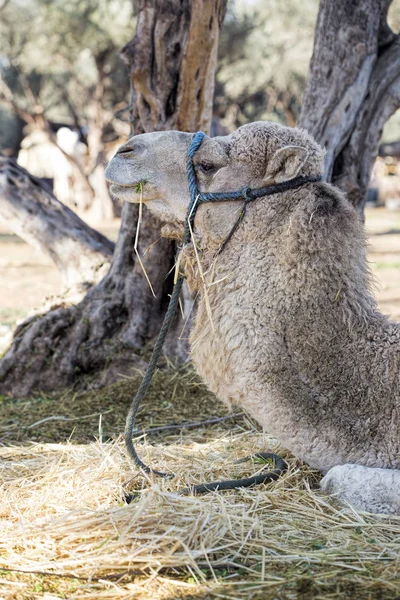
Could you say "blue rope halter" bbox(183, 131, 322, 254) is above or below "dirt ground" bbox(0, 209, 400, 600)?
above

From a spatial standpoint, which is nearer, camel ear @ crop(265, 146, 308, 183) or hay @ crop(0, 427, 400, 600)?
hay @ crop(0, 427, 400, 600)

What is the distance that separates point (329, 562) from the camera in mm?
2717

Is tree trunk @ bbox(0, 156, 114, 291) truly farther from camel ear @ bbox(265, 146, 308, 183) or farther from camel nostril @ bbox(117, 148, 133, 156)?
camel ear @ bbox(265, 146, 308, 183)

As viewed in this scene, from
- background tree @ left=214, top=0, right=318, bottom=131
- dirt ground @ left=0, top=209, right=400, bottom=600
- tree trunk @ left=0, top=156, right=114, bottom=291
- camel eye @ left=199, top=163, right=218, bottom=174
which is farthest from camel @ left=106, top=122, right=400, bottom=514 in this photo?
background tree @ left=214, top=0, right=318, bottom=131

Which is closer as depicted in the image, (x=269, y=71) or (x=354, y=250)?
(x=354, y=250)

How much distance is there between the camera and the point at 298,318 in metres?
3.28

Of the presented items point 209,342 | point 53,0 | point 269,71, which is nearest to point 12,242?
point 53,0

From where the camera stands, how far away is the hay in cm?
259

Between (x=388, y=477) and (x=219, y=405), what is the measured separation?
249cm

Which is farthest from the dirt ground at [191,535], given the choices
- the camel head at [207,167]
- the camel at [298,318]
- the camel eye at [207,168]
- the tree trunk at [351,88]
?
the tree trunk at [351,88]

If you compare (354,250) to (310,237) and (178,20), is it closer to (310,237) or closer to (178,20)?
(310,237)

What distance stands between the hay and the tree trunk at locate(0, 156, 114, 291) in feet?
11.4

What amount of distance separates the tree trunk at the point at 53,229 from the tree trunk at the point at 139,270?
59cm

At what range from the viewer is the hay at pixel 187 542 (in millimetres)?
2586
